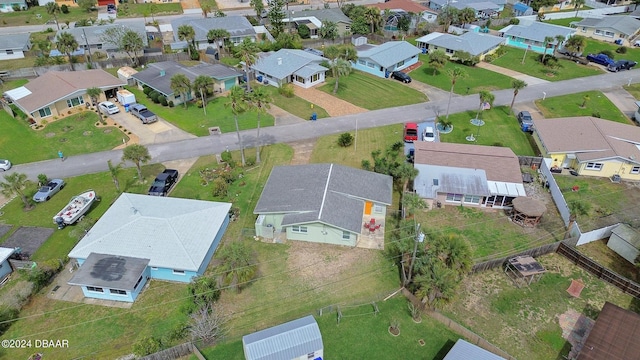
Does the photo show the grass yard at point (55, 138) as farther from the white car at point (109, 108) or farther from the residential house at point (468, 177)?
the residential house at point (468, 177)

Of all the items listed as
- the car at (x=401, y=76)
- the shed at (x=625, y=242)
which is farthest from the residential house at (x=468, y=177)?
the car at (x=401, y=76)

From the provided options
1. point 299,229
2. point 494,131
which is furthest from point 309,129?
point 494,131

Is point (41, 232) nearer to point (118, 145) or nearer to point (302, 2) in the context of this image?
point (118, 145)

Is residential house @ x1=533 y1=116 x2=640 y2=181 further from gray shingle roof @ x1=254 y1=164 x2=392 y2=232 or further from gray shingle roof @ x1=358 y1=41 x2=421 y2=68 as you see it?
gray shingle roof @ x1=358 y1=41 x2=421 y2=68

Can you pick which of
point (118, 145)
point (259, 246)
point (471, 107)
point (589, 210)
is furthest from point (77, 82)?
point (589, 210)

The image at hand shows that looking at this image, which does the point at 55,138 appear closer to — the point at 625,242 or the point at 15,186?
the point at 15,186
